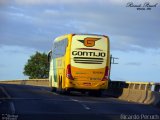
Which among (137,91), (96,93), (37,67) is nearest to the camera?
(137,91)

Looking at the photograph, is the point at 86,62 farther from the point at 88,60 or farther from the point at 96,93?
the point at 96,93

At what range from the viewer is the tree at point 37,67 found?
490 ft

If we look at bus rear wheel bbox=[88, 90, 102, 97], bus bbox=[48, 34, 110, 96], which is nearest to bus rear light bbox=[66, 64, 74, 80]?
bus bbox=[48, 34, 110, 96]

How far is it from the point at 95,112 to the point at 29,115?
11.1ft

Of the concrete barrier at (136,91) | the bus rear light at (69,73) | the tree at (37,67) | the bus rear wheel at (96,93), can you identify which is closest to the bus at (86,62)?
the bus rear light at (69,73)

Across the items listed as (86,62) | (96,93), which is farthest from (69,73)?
(96,93)

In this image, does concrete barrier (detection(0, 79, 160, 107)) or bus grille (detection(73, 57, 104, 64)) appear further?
bus grille (detection(73, 57, 104, 64))

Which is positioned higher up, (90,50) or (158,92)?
(90,50)

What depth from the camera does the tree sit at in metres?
149

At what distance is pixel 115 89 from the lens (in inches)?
1785

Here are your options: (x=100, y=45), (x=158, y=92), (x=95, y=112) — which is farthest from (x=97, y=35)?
(x=95, y=112)

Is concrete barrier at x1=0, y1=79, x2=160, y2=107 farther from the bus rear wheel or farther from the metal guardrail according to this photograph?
the bus rear wheel

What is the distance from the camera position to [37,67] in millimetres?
150875

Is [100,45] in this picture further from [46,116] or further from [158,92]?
[46,116]
